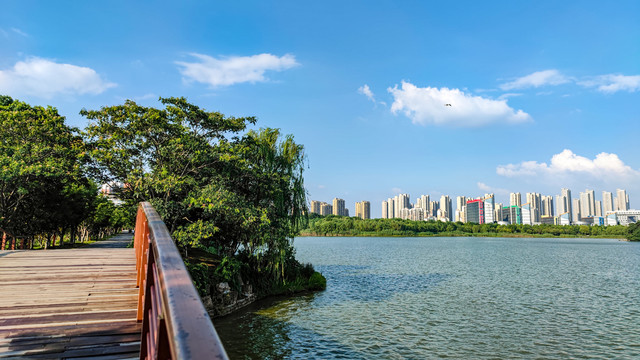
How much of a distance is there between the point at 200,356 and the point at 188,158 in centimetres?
1366

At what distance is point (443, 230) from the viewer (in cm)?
9481

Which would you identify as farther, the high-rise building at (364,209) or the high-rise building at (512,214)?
the high-rise building at (512,214)

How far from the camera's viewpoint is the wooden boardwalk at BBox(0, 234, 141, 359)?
2688 millimetres

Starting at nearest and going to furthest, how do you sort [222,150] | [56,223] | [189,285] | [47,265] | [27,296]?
[189,285] < [27,296] < [47,265] < [222,150] < [56,223]

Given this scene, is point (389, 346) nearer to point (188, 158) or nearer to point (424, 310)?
point (424, 310)

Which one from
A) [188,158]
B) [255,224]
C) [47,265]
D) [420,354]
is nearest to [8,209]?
[188,158]

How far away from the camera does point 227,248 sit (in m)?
15.4

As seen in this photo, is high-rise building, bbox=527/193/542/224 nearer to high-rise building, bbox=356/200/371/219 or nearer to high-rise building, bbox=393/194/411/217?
high-rise building, bbox=393/194/411/217

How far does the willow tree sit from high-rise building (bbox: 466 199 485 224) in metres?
152

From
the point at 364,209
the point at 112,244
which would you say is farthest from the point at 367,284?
the point at 364,209

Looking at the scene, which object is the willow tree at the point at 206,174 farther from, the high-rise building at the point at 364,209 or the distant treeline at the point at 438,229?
the high-rise building at the point at 364,209

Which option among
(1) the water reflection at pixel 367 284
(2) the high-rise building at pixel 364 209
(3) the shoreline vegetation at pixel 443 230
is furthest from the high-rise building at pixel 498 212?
(1) the water reflection at pixel 367 284

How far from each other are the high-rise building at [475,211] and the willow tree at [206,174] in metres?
152

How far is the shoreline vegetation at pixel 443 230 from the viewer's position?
3223 inches
